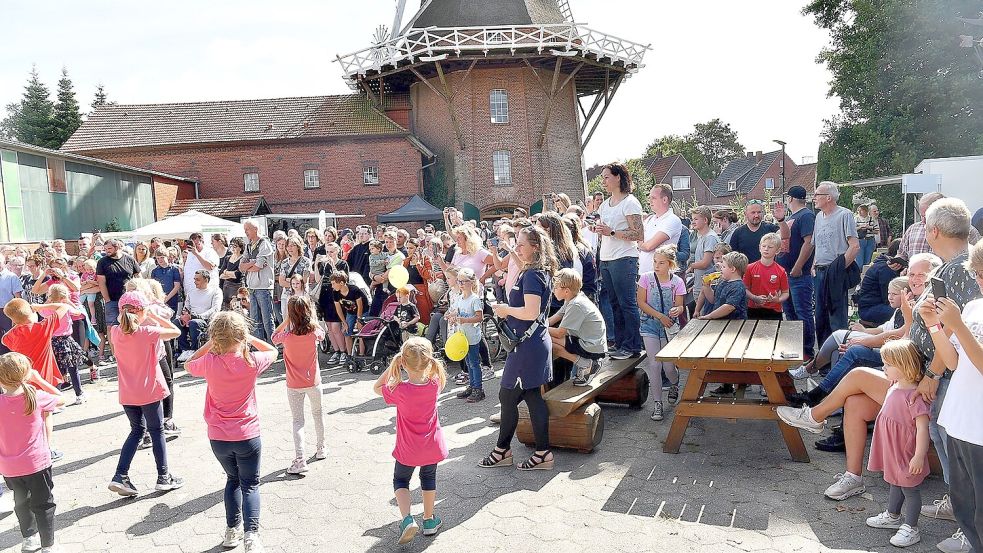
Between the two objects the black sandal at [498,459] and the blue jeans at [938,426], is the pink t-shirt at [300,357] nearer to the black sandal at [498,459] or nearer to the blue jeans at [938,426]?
the black sandal at [498,459]

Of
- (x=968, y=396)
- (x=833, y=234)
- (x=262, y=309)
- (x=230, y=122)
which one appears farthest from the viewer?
(x=230, y=122)

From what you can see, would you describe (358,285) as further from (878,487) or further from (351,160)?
(351,160)

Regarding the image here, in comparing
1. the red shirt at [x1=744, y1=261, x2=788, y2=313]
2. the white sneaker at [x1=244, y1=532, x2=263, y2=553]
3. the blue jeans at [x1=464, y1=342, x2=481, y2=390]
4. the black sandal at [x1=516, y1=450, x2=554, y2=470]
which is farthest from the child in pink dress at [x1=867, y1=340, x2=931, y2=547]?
the blue jeans at [x1=464, y1=342, x2=481, y2=390]

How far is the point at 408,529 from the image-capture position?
3.90 meters

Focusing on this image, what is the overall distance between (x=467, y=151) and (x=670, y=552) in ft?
87.0

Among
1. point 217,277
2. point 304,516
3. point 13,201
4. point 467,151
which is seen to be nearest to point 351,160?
point 467,151

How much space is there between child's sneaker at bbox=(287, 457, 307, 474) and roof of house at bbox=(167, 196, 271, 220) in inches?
1026

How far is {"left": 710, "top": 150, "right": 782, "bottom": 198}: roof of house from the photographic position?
65.0m

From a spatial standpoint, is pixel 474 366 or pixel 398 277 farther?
pixel 398 277

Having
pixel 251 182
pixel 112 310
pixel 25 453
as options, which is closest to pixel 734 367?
pixel 25 453

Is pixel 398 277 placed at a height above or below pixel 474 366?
above

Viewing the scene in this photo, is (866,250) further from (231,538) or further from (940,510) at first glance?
(231,538)

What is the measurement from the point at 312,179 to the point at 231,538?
28669 millimetres

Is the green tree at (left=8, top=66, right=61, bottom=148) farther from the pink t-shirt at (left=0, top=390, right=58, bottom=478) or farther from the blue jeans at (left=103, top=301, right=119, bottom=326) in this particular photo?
the pink t-shirt at (left=0, top=390, right=58, bottom=478)
